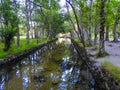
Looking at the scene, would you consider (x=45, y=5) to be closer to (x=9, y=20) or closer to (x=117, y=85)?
(x=9, y=20)

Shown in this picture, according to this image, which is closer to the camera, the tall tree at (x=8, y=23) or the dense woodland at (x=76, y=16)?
the dense woodland at (x=76, y=16)

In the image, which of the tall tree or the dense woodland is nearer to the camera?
the dense woodland

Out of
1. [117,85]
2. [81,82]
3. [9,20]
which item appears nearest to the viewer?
[117,85]

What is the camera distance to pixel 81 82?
13.2 m

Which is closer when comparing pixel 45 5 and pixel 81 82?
pixel 81 82

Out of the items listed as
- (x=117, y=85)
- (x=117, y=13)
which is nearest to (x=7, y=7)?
(x=117, y=13)

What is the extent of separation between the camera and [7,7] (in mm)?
33750

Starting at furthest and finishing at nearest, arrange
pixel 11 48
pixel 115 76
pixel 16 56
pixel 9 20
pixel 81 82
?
pixel 9 20 < pixel 11 48 < pixel 16 56 < pixel 81 82 < pixel 115 76

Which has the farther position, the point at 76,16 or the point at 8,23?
the point at 8,23

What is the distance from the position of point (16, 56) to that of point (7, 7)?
39.0 ft

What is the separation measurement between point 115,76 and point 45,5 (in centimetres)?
3974

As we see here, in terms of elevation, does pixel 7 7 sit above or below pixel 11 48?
above

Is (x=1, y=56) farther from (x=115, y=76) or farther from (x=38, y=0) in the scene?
(x=38, y=0)

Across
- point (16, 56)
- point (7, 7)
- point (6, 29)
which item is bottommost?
point (16, 56)
